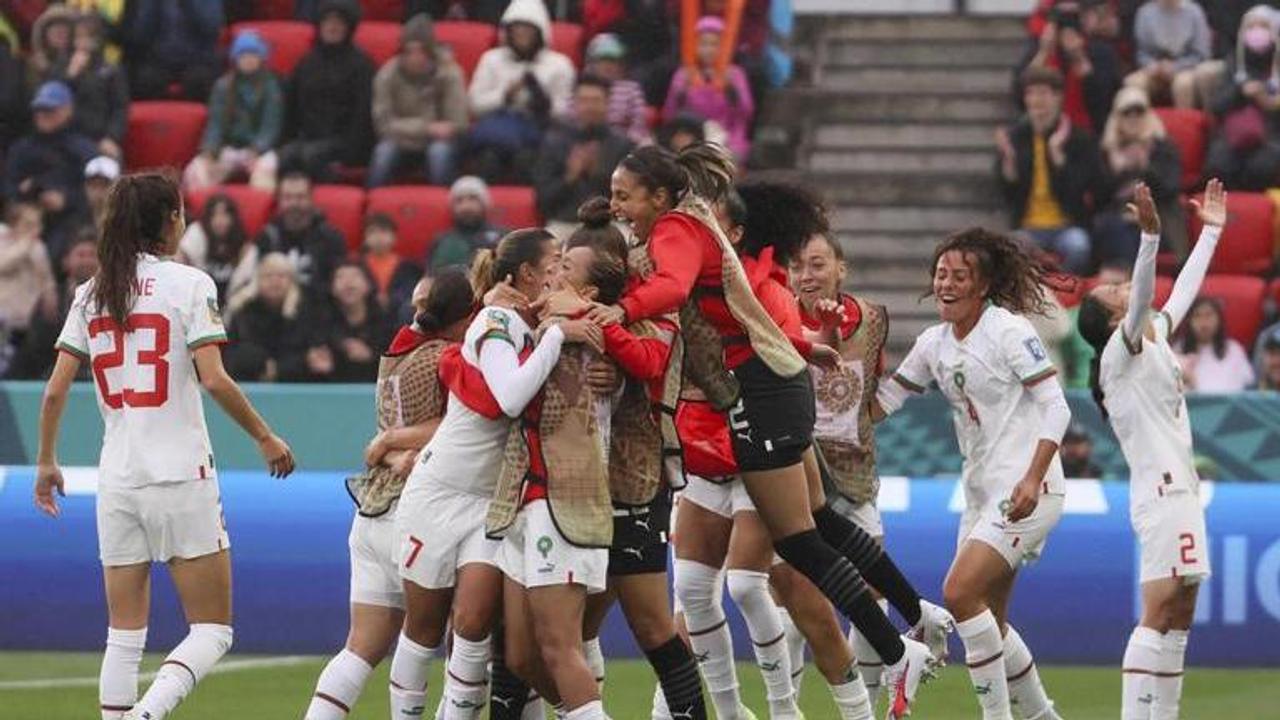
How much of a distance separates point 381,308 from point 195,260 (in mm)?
1421

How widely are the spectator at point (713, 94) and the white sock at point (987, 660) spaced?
8750 millimetres

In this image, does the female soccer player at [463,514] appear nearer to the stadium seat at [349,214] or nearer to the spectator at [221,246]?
the spectator at [221,246]

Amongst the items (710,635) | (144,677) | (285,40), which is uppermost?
(285,40)

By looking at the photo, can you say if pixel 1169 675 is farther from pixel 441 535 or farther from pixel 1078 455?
pixel 1078 455

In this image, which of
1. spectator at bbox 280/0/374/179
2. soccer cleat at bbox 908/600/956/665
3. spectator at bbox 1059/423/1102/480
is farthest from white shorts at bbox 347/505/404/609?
spectator at bbox 280/0/374/179

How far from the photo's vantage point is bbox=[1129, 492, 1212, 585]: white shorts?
10391 millimetres

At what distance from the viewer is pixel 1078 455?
15.5m

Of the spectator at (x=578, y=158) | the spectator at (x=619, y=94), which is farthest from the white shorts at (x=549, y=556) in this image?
the spectator at (x=619, y=94)

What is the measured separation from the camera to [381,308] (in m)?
17.7

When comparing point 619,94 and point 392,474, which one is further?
point 619,94

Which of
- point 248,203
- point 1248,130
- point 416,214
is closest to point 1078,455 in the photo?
point 1248,130

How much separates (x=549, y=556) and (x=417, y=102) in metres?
10.5

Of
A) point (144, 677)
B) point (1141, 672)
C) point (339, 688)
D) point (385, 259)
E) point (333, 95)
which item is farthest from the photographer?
point (333, 95)

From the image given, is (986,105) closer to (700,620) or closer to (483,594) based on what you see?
(700,620)
